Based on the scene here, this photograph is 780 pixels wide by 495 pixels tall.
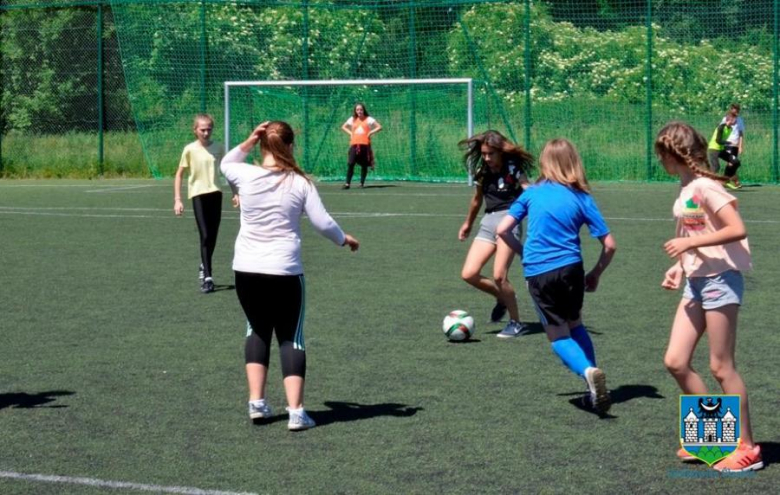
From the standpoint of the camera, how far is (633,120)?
96.6 feet

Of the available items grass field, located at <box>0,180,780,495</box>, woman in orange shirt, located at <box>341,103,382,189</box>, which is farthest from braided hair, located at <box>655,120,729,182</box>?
woman in orange shirt, located at <box>341,103,382,189</box>

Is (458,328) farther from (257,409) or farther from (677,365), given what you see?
(677,365)

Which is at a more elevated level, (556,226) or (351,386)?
(556,226)

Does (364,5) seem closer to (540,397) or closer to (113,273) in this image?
(113,273)

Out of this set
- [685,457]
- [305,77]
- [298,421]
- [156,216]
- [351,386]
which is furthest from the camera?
[305,77]

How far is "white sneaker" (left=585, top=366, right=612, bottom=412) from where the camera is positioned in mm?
7395

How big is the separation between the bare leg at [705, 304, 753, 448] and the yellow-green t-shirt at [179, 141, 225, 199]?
7.92 metres

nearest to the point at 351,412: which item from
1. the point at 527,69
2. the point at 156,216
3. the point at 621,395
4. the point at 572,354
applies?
the point at 572,354

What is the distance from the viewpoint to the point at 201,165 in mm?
13539

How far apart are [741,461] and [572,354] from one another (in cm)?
160

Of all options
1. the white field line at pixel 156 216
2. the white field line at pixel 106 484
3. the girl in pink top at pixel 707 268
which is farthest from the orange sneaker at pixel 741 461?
the white field line at pixel 156 216

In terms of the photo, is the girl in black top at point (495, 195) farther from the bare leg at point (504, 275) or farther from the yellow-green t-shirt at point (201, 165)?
the yellow-green t-shirt at point (201, 165)

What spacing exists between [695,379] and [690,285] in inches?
19.2

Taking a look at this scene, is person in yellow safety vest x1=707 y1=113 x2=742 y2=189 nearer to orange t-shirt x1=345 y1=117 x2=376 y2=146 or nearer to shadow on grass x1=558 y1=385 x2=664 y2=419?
orange t-shirt x1=345 y1=117 x2=376 y2=146
